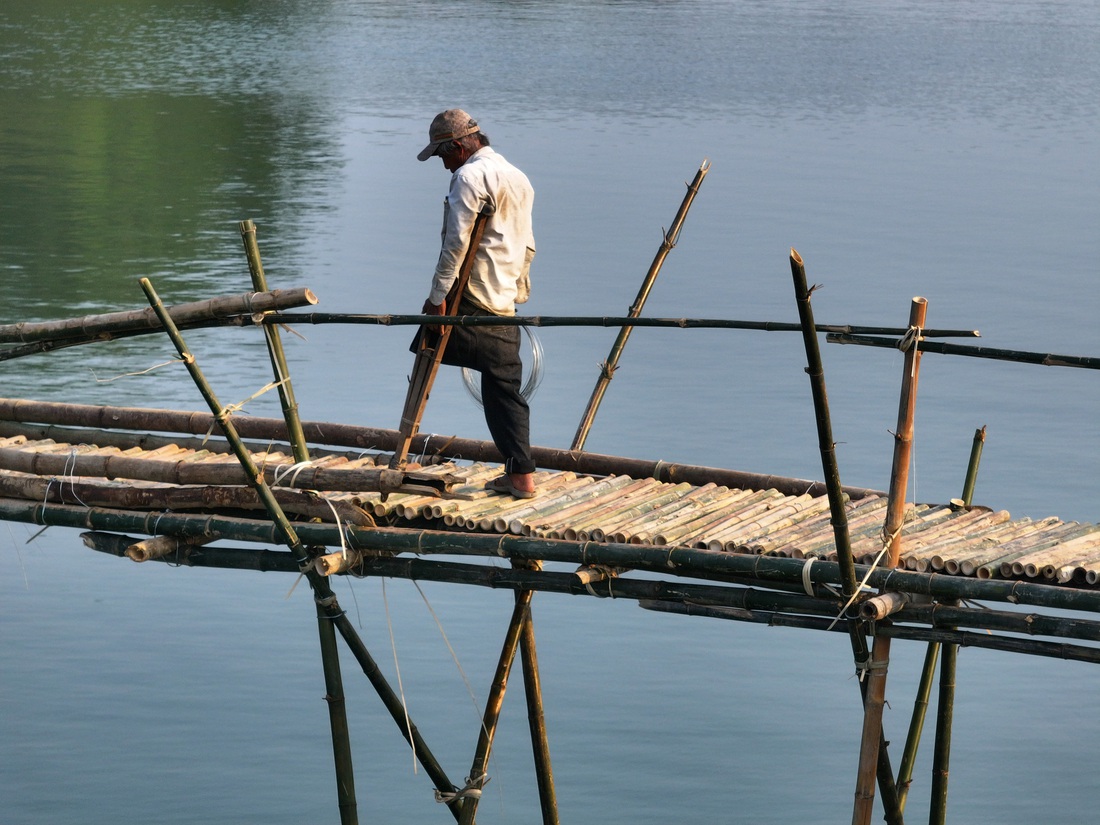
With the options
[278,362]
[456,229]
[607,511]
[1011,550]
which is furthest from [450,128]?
[1011,550]

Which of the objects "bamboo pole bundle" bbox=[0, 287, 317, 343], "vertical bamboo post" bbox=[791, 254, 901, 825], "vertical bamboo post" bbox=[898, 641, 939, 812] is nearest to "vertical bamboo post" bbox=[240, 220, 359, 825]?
"bamboo pole bundle" bbox=[0, 287, 317, 343]

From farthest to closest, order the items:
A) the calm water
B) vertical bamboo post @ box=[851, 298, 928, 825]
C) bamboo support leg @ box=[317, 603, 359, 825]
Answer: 1. the calm water
2. bamboo support leg @ box=[317, 603, 359, 825]
3. vertical bamboo post @ box=[851, 298, 928, 825]

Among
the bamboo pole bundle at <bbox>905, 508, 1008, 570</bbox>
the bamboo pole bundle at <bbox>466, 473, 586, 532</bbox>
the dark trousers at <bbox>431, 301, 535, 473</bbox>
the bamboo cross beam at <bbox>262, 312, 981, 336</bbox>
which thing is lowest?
the bamboo pole bundle at <bbox>466, 473, 586, 532</bbox>

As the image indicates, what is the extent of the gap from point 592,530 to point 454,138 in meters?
1.64

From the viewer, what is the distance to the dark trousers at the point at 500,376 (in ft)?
23.2

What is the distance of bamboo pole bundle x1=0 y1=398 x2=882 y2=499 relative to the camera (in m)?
7.61

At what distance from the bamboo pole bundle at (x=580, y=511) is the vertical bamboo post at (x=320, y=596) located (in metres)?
0.88

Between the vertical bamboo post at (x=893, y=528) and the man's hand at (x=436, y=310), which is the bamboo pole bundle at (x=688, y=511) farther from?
the man's hand at (x=436, y=310)

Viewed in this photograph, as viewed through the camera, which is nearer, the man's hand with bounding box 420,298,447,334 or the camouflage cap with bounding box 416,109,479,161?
the camouflage cap with bounding box 416,109,479,161

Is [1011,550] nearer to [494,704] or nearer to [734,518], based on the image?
[734,518]

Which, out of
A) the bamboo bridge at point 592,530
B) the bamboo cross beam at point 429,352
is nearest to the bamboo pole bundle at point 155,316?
the bamboo bridge at point 592,530

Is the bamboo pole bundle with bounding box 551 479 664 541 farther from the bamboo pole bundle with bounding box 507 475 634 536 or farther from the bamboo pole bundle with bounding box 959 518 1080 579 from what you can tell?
the bamboo pole bundle with bounding box 959 518 1080 579

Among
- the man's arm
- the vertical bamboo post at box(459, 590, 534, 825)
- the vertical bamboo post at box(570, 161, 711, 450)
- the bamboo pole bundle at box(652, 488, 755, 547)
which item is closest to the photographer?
the bamboo pole bundle at box(652, 488, 755, 547)

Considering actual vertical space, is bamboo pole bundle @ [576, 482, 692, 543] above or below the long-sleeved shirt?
→ below
